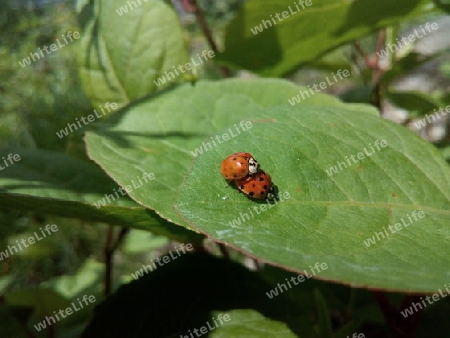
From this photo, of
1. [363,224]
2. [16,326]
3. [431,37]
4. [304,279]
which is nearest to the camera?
[363,224]

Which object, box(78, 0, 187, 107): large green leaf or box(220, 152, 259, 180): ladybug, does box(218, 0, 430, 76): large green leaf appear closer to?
box(78, 0, 187, 107): large green leaf

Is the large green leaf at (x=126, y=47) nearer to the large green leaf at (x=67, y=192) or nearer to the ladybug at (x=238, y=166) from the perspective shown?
the large green leaf at (x=67, y=192)

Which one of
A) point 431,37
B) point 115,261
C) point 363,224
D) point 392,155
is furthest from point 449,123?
point 363,224

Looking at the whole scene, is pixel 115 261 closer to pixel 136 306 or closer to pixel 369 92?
pixel 369 92

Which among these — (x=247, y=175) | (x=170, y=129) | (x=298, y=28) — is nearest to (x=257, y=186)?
(x=247, y=175)

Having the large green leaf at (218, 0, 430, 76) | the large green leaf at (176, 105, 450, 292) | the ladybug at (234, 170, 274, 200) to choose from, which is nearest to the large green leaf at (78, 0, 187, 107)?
the large green leaf at (218, 0, 430, 76)

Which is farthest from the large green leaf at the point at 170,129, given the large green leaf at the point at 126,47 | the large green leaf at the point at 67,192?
the large green leaf at the point at 126,47

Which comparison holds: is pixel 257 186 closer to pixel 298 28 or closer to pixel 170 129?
pixel 170 129
